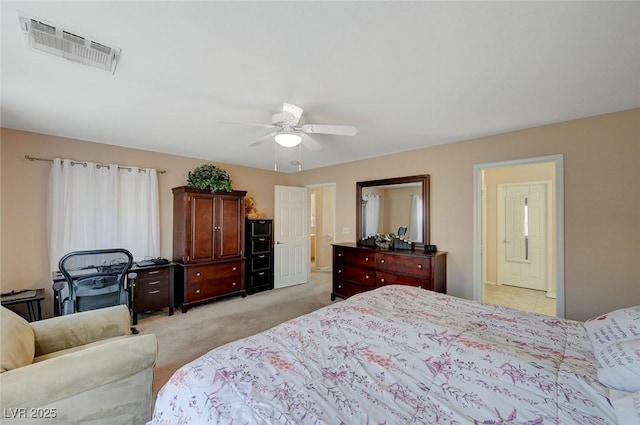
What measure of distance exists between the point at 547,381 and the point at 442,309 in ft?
3.00

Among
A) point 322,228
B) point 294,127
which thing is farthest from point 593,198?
point 322,228

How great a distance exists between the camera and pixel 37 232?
3.29m

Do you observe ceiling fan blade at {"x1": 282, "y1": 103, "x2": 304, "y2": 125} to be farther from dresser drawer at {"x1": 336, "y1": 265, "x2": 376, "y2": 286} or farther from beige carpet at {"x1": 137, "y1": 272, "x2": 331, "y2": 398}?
dresser drawer at {"x1": 336, "y1": 265, "x2": 376, "y2": 286}

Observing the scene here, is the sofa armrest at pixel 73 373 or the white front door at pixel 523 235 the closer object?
the sofa armrest at pixel 73 373

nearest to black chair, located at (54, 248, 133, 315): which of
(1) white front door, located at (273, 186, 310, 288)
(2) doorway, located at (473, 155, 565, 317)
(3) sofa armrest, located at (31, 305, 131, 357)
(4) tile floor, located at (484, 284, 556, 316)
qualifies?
(3) sofa armrest, located at (31, 305, 131, 357)

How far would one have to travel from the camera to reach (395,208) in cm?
436

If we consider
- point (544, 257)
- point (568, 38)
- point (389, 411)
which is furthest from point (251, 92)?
point (544, 257)

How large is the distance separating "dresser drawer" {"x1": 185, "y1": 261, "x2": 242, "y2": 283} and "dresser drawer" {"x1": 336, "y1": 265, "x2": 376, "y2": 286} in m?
1.75

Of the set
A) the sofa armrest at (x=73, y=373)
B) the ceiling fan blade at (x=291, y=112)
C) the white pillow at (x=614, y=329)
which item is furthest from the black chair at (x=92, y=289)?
the white pillow at (x=614, y=329)

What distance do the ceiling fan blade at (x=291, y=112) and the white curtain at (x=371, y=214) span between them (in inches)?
100

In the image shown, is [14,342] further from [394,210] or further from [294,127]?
[394,210]

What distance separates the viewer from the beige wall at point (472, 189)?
257 cm

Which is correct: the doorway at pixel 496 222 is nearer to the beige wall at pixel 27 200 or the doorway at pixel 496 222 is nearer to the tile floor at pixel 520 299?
the tile floor at pixel 520 299

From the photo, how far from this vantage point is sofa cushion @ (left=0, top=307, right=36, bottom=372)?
138 cm
